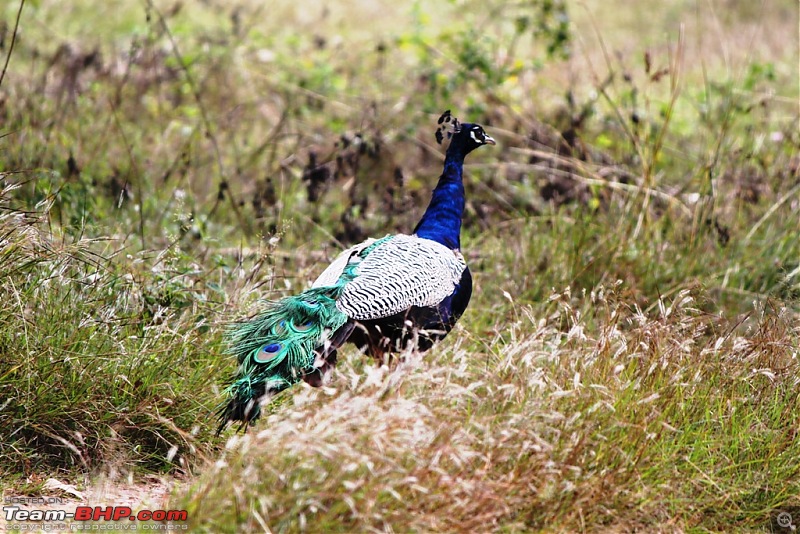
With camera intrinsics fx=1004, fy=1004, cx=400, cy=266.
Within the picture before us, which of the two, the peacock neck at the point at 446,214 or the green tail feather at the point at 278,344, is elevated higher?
the peacock neck at the point at 446,214

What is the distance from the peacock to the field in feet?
0.47

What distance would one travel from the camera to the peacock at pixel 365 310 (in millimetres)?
3764

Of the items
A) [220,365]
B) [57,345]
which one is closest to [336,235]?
[220,365]

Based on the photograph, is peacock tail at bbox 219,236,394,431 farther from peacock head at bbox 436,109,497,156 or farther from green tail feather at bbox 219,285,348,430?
peacock head at bbox 436,109,497,156

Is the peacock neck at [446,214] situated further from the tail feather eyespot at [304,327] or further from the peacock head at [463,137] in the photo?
the tail feather eyespot at [304,327]

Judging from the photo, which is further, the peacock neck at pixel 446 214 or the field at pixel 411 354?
the peacock neck at pixel 446 214

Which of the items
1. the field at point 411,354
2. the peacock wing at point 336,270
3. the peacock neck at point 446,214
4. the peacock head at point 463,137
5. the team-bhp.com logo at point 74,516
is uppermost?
the peacock head at point 463,137

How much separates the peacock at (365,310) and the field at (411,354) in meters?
0.14

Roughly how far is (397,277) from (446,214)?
66cm

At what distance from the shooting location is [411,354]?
371 cm

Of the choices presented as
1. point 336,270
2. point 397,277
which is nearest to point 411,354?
point 397,277

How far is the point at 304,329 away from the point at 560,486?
1159 mm

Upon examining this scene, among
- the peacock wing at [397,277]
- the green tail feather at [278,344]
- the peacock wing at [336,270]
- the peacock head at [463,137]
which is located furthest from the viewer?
the peacock head at [463,137]

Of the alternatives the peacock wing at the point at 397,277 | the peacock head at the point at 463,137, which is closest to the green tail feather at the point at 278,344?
the peacock wing at the point at 397,277
